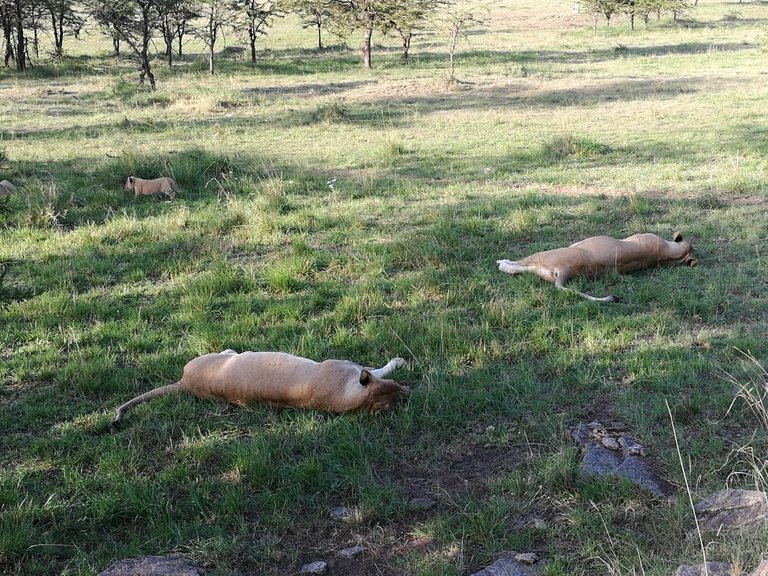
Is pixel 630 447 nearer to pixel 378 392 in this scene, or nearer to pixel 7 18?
pixel 378 392

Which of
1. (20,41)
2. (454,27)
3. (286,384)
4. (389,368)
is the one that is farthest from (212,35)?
(286,384)

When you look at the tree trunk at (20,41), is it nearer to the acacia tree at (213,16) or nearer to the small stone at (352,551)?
the acacia tree at (213,16)

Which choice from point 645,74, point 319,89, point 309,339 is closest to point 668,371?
point 309,339

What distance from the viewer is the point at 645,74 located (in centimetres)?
2036

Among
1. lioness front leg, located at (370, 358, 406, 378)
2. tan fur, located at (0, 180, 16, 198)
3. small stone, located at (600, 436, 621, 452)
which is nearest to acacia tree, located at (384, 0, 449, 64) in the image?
tan fur, located at (0, 180, 16, 198)

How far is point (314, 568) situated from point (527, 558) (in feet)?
2.83

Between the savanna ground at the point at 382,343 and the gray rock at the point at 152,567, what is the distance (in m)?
0.10

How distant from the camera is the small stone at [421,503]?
326 centimetres

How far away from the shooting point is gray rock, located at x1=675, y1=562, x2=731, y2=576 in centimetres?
238

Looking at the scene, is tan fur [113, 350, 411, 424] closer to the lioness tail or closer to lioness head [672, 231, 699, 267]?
the lioness tail

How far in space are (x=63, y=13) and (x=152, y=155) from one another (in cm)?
2101

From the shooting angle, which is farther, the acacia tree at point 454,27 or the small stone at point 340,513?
the acacia tree at point 454,27

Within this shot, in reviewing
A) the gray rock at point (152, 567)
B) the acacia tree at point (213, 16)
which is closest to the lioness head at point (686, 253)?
the gray rock at point (152, 567)

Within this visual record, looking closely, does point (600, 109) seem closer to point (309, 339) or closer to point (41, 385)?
point (309, 339)
